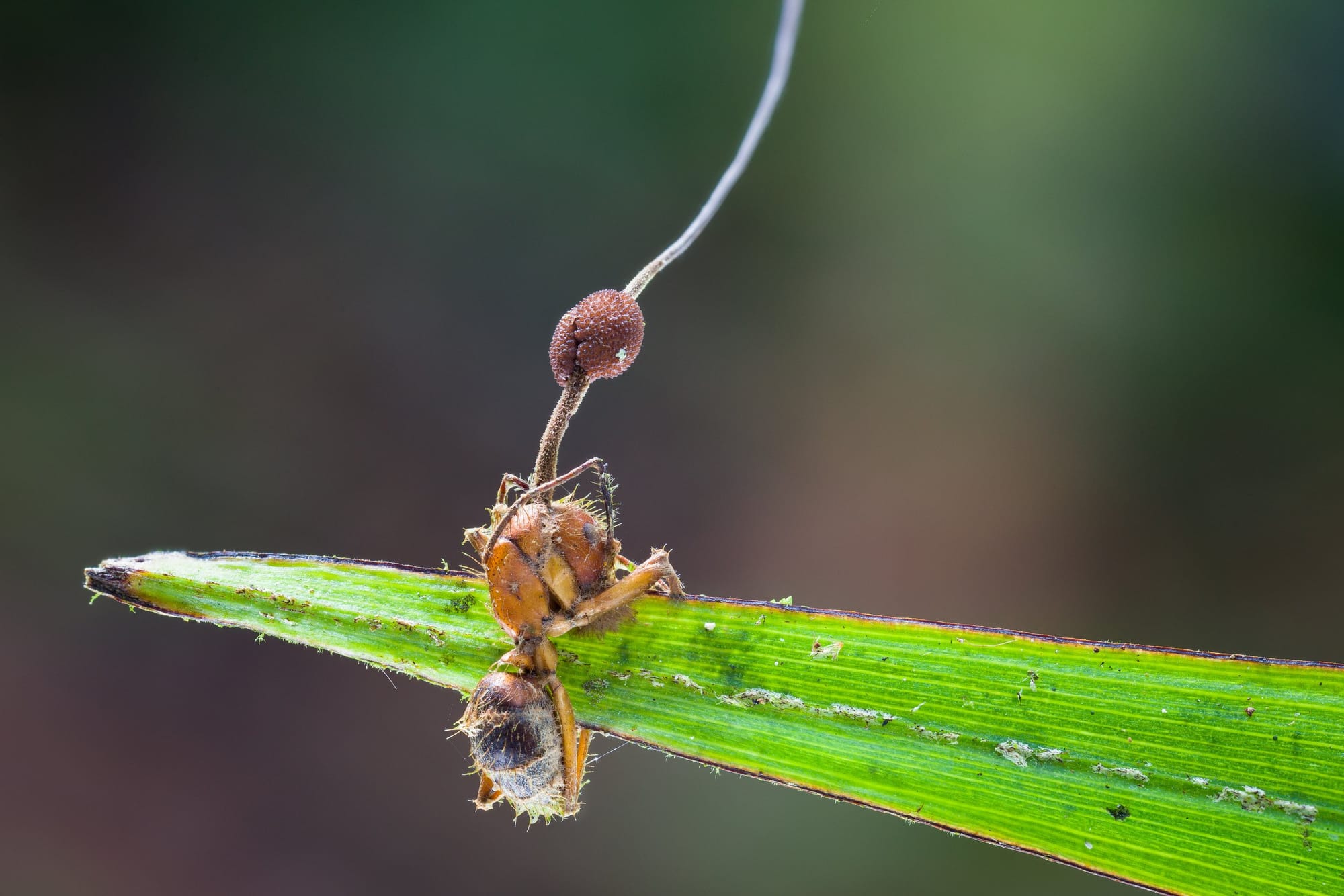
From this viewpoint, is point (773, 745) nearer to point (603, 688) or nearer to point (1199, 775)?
point (603, 688)

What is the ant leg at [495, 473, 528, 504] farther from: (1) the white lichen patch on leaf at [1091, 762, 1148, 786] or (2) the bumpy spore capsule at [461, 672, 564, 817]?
(1) the white lichen patch on leaf at [1091, 762, 1148, 786]

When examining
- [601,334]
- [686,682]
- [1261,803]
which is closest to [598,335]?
[601,334]

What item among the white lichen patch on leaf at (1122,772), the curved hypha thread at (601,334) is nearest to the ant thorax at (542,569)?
the curved hypha thread at (601,334)

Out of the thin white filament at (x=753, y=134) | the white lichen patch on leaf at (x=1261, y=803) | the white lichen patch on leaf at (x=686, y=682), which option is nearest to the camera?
the thin white filament at (x=753, y=134)

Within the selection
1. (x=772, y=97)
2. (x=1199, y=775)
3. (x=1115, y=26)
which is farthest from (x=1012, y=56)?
(x=1199, y=775)

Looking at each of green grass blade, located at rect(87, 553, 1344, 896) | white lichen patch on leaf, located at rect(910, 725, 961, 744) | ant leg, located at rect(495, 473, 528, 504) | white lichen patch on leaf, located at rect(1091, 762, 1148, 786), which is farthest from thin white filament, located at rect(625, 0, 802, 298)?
white lichen patch on leaf, located at rect(1091, 762, 1148, 786)

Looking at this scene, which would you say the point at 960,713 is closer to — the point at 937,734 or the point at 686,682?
the point at 937,734

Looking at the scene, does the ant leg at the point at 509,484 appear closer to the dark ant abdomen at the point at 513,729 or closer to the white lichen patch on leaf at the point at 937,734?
the dark ant abdomen at the point at 513,729
